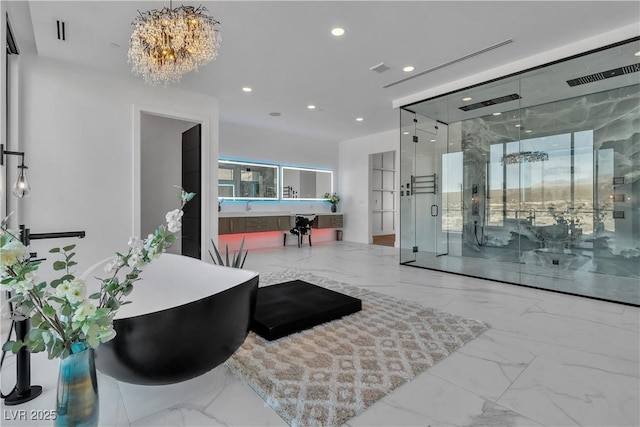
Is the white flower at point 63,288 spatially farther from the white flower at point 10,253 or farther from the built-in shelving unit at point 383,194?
the built-in shelving unit at point 383,194

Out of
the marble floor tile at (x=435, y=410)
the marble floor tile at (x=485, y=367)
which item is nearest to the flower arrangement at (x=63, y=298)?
the marble floor tile at (x=435, y=410)

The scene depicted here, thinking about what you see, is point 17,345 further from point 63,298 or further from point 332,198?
point 332,198

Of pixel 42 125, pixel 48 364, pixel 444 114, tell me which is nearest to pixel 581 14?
pixel 444 114

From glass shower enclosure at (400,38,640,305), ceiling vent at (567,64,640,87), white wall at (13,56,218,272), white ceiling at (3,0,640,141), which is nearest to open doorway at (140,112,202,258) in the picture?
white wall at (13,56,218,272)

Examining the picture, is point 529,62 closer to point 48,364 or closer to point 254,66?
point 254,66

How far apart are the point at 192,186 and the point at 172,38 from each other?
10.5 ft

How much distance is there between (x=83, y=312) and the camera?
0.99 meters

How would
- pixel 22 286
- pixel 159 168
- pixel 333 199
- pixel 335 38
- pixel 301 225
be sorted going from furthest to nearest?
pixel 333 199 < pixel 301 225 < pixel 159 168 < pixel 335 38 < pixel 22 286

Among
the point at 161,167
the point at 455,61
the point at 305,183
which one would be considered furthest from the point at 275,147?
the point at 455,61

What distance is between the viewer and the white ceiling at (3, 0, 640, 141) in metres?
3.02

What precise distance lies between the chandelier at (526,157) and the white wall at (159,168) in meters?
5.93

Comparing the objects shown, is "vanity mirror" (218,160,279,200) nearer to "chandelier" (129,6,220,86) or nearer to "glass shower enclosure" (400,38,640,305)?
"glass shower enclosure" (400,38,640,305)

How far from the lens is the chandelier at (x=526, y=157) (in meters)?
4.84

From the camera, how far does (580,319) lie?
3.05 m
